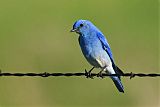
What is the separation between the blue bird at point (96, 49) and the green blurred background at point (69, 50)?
3371 millimetres

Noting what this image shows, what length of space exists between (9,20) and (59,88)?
12.6ft

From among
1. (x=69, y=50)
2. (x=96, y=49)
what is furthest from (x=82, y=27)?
(x=69, y=50)

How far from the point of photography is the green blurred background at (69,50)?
526 inches

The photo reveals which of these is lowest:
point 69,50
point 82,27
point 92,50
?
point 92,50

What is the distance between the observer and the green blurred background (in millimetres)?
13359

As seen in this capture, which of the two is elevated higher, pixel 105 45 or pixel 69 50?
pixel 69 50

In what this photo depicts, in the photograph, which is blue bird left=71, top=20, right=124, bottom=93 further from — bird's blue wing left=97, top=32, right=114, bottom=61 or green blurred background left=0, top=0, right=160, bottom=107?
green blurred background left=0, top=0, right=160, bottom=107

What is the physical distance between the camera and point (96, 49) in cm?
970

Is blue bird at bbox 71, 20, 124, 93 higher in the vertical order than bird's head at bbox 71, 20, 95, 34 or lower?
lower

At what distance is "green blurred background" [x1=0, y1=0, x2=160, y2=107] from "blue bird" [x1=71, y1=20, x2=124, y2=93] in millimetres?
3371

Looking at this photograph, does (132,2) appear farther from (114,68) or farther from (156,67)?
(114,68)

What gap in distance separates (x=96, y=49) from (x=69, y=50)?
17.9 feet

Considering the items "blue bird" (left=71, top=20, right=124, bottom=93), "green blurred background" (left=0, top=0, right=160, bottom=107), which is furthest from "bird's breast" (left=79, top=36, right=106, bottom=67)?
"green blurred background" (left=0, top=0, right=160, bottom=107)

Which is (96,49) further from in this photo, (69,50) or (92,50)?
(69,50)
